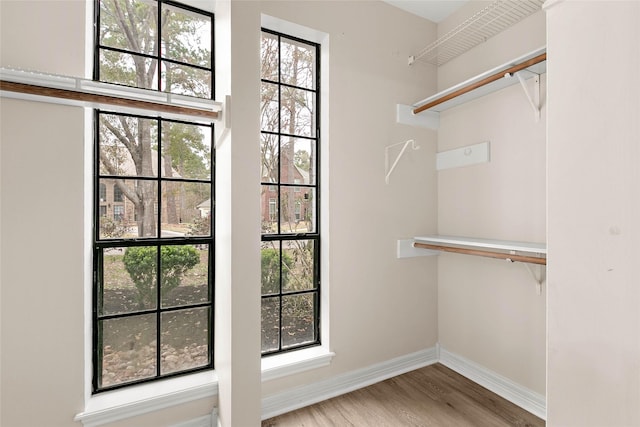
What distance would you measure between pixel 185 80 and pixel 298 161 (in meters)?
0.83

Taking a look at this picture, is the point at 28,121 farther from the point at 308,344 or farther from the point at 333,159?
the point at 308,344

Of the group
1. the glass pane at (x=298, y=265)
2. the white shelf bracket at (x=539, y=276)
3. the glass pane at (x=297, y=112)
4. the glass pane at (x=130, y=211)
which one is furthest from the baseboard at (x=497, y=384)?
the glass pane at (x=130, y=211)

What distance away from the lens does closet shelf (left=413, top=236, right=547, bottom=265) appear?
1.57 m

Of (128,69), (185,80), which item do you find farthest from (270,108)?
(128,69)

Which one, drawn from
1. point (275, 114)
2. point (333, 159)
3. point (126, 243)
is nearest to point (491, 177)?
point (333, 159)

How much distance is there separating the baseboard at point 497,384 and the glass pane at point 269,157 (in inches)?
75.5

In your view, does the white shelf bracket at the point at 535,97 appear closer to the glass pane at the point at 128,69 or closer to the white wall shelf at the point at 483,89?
the white wall shelf at the point at 483,89

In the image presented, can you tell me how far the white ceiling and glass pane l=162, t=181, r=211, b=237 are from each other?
6.37 feet

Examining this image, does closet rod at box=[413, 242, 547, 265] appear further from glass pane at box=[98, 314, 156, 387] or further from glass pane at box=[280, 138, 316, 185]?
glass pane at box=[98, 314, 156, 387]

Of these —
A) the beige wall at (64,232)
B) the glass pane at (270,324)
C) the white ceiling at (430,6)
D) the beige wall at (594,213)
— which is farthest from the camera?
the white ceiling at (430,6)

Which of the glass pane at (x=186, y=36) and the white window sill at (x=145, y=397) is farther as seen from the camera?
the glass pane at (x=186, y=36)

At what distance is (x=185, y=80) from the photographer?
1824 mm

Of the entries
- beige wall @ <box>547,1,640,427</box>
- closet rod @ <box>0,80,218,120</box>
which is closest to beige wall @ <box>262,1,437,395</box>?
closet rod @ <box>0,80,218,120</box>

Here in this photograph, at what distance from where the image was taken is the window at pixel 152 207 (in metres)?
1.62
